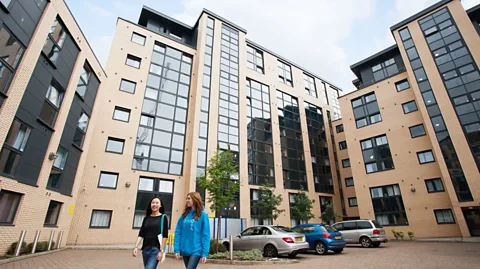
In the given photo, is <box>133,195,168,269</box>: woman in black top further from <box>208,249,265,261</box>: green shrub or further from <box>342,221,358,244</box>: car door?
<box>342,221,358,244</box>: car door

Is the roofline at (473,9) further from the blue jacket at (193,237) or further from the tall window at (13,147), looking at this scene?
the tall window at (13,147)

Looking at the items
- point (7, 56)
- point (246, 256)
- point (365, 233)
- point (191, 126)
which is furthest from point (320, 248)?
point (191, 126)

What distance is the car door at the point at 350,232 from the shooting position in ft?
49.6

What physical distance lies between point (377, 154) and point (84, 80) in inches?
1070

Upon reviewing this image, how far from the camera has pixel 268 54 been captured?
34281 millimetres

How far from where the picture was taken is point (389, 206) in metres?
23.0

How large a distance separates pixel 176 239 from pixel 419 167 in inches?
987

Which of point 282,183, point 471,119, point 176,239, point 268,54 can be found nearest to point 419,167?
point 471,119

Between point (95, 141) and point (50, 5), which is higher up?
point (50, 5)

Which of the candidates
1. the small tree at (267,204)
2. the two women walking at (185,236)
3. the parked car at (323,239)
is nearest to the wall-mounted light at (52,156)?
the two women walking at (185,236)

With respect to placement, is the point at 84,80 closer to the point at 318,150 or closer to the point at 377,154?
the point at 377,154

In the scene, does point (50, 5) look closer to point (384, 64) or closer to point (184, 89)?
point (184, 89)

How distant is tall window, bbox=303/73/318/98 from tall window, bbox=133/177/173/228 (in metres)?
24.9

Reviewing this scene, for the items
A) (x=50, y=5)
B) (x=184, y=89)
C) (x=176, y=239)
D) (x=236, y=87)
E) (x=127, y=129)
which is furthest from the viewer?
(x=236, y=87)
